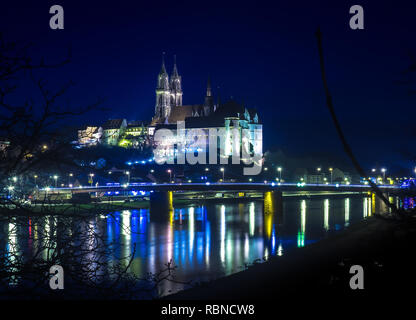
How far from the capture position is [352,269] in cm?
2114

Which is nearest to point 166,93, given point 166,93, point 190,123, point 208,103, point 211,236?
point 166,93

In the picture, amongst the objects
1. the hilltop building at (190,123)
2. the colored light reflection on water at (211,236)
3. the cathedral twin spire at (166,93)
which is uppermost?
the cathedral twin spire at (166,93)

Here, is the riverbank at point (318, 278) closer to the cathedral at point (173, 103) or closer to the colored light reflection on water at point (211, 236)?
the colored light reflection on water at point (211, 236)

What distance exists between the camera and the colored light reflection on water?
3081cm

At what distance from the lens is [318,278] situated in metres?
22.1

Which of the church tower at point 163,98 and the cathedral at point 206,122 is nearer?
the cathedral at point 206,122

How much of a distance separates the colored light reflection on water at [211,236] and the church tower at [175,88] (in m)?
106

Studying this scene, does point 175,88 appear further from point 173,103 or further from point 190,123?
point 190,123

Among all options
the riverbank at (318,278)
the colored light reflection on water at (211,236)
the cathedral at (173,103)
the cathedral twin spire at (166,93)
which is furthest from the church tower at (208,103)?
the riverbank at (318,278)

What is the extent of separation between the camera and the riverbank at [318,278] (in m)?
15.1
